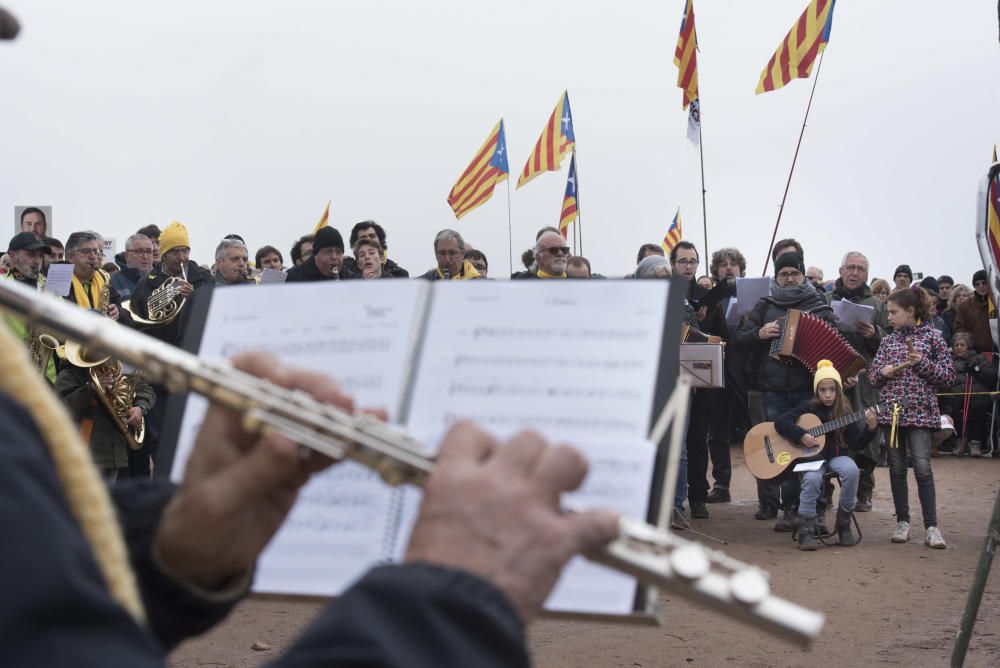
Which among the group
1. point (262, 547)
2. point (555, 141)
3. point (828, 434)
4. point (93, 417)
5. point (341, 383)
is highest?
point (555, 141)

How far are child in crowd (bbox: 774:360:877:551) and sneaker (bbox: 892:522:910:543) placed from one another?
303 millimetres

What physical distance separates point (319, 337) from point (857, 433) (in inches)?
254

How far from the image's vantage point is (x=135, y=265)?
8.79 meters

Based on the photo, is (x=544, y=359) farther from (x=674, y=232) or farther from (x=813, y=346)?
(x=674, y=232)

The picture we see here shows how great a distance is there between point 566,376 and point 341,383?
0.40 m

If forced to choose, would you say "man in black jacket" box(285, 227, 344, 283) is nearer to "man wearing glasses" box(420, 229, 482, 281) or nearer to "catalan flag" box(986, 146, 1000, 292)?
"man wearing glasses" box(420, 229, 482, 281)

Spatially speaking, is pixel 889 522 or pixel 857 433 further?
pixel 889 522

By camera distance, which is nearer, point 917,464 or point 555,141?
point 917,464

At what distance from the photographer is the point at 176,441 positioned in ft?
6.60

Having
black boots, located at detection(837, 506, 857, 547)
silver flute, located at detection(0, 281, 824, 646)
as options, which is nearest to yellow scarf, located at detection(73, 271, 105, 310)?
black boots, located at detection(837, 506, 857, 547)

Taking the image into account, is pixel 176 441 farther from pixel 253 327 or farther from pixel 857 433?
pixel 857 433

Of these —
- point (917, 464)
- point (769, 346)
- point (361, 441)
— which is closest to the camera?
point (361, 441)

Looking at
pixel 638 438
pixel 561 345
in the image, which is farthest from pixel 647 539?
pixel 561 345

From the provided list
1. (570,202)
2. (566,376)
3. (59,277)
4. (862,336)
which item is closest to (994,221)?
(566,376)
